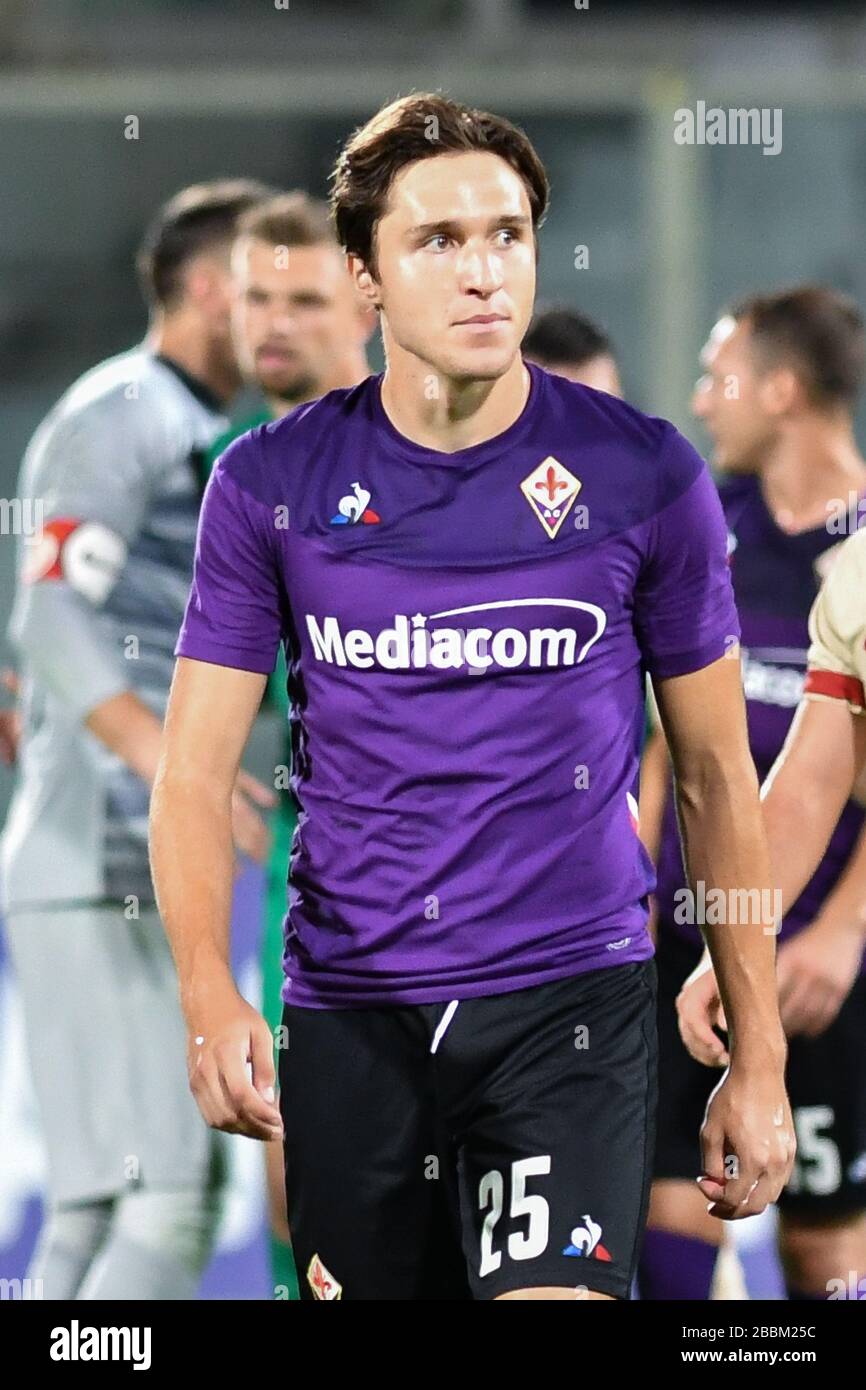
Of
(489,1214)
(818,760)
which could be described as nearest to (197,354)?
(818,760)

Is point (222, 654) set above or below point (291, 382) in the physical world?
below

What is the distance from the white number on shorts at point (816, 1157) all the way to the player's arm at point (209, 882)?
76.8 inches

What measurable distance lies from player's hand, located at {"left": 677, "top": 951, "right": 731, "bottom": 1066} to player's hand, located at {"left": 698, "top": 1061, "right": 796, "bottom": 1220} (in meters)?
0.26

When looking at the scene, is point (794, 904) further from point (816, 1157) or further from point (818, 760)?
point (818, 760)

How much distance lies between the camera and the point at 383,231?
116 inches

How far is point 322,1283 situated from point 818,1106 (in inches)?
69.6

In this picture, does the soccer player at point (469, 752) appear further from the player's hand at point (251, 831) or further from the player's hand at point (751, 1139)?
the player's hand at point (251, 831)

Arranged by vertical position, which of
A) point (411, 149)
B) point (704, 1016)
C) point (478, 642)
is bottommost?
point (704, 1016)

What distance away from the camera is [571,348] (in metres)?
5.03

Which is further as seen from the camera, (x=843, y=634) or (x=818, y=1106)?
(x=818, y=1106)

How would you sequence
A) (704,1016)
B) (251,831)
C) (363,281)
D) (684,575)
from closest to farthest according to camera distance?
(684,575) < (363,281) < (704,1016) < (251,831)

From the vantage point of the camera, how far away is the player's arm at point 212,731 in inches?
109
